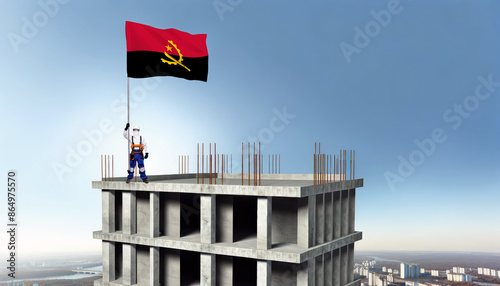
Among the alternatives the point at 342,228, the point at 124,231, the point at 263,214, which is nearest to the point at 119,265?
the point at 124,231

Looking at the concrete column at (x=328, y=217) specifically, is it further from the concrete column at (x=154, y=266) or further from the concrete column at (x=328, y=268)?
the concrete column at (x=154, y=266)

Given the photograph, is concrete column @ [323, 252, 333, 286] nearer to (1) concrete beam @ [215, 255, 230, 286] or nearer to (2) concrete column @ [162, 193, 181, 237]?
(1) concrete beam @ [215, 255, 230, 286]

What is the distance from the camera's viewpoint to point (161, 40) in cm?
2281

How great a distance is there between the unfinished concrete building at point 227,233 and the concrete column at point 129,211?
0.14 feet

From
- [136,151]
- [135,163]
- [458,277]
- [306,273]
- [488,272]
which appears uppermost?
[136,151]

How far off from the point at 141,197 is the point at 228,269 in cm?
507

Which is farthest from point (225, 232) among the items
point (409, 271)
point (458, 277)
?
point (458, 277)

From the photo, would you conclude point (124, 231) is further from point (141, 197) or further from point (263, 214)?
point (263, 214)

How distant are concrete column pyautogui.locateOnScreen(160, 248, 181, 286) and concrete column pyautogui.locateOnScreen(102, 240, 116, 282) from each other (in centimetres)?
257

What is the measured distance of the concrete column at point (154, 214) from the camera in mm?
19125

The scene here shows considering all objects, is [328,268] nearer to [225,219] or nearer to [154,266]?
[225,219]

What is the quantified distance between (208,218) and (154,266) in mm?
3620

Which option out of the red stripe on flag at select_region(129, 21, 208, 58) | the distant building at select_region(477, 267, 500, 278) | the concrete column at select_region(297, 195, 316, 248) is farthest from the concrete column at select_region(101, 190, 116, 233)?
the distant building at select_region(477, 267, 500, 278)

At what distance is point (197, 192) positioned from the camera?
58.7ft
